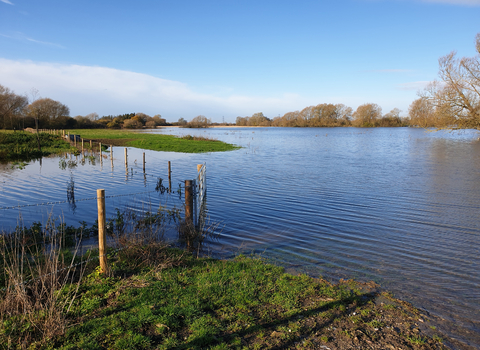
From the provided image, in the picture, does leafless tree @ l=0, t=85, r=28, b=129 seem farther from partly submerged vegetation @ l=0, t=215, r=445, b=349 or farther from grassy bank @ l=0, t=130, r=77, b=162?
partly submerged vegetation @ l=0, t=215, r=445, b=349

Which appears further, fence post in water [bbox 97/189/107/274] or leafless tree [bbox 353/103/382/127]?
leafless tree [bbox 353/103/382/127]

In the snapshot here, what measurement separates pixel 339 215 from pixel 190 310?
819 centimetres

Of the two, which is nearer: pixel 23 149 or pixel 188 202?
pixel 188 202

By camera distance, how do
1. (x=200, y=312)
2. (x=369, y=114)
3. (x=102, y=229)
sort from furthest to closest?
1. (x=369, y=114)
2. (x=102, y=229)
3. (x=200, y=312)

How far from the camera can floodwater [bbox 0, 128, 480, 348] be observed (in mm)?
6727

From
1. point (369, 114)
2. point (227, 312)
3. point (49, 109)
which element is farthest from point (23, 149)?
point (369, 114)

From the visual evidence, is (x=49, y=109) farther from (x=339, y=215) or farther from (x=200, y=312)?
(x=200, y=312)

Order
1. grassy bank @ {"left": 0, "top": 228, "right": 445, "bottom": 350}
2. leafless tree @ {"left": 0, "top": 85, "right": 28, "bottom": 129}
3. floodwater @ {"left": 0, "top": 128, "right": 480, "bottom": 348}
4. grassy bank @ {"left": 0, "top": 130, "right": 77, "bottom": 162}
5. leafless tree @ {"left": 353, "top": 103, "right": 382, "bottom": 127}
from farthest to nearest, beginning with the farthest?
leafless tree @ {"left": 353, "top": 103, "right": 382, "bottom": 127} → leafless tree @ {"left": 0, "top": 85, "right": 28, "bottom": 129} → grassy bank @ {"left": 0, "top": 130, "right": 77, "bottom": 162} → floodwater @ {"left": 0, "top": 128, "right": 480, "bottom": 348} → grassy bank @ {"left": 0, "top": 228, "right": 445, "bottom": 350}

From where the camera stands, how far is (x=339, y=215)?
11867mm

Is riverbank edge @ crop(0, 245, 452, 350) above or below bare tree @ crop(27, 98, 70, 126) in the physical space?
below

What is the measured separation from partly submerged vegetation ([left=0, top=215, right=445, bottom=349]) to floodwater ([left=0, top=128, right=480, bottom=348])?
2.92ft

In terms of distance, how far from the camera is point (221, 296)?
5586 millimetres

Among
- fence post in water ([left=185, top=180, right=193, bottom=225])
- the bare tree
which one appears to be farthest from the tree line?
fence post in water ([left=185, top=180, right=193, bottom=225])

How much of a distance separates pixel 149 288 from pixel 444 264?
21.7 ft
